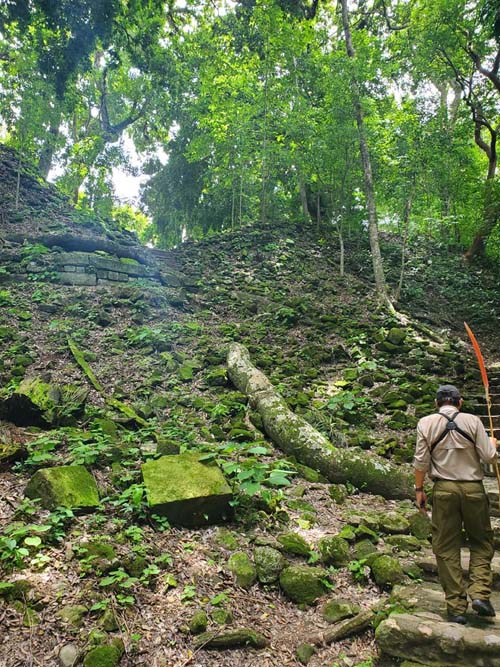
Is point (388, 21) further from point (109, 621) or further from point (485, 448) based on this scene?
point (109, 621)

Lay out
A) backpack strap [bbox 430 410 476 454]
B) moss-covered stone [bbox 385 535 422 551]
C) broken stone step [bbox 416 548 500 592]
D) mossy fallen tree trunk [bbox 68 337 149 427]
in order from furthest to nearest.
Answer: mossy fallen tree trunk [bbox 68 337 149 427] → moss-covered stone [bbox 385 535 422 551] → broken stone step [bbox 416 548 500 592] → backpack strap [bbox 430 410 476 454]

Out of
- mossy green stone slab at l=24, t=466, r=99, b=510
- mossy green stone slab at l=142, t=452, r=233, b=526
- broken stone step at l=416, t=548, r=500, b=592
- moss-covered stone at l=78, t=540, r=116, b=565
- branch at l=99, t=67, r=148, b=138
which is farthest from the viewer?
branch at l=99, t=67, r=148, b=138

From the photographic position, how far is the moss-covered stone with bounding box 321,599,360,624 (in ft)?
9.76

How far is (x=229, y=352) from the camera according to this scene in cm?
855

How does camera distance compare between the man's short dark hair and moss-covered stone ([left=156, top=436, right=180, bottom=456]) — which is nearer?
the man's short dark hair

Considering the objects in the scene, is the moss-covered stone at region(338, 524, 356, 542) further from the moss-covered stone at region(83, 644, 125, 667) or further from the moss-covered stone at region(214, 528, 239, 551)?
the moss-covered stone at region(83, 644, 125, 667)

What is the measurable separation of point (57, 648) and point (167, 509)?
A: 138 cm

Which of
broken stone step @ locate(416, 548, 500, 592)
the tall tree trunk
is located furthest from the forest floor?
the tall tree trunk

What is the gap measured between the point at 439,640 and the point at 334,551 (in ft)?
4.00

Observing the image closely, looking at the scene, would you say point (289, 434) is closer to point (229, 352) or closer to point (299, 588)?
point (299, 588)

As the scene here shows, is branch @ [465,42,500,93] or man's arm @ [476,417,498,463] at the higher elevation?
branch @ [465,42,500,93]

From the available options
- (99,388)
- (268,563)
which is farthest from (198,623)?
(99,388)

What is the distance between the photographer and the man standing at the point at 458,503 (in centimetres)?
283

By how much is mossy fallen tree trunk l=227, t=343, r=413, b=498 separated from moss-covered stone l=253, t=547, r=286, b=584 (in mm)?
1933
